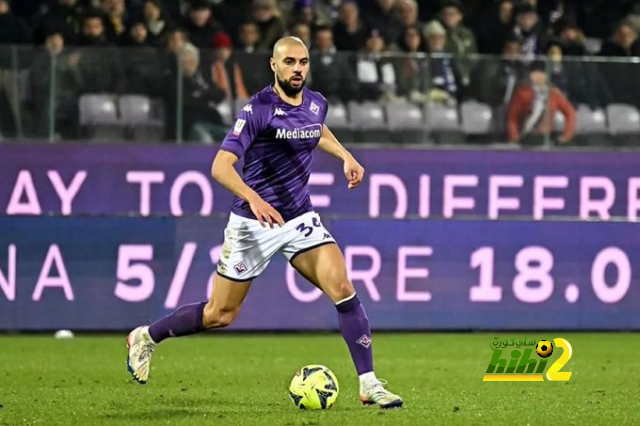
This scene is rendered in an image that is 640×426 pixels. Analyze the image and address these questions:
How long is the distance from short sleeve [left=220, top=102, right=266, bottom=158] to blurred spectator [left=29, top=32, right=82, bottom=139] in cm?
628

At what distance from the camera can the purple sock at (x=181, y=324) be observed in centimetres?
896

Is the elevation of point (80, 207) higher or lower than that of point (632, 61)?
lower

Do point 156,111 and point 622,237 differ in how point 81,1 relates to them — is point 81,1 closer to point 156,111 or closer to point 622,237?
point 156,111

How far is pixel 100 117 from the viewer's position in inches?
578

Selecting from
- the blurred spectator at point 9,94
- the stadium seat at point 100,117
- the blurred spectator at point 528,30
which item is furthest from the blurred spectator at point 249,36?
the blurred spectator at point 528,30

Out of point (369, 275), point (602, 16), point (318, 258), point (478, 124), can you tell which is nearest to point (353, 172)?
point (318, 258)

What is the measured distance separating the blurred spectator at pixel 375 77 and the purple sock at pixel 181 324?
6455mm

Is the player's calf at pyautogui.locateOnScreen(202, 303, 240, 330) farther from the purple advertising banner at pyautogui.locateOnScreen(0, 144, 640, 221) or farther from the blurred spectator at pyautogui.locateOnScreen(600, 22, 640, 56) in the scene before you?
the blurred spectator at pyautogui.locateOnScreen(600, 22, 640, 56)

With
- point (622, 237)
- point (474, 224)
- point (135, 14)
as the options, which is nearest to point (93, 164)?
point (135, 14)

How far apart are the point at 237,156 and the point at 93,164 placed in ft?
21.3

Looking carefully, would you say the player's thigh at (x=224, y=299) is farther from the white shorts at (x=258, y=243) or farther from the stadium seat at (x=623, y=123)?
the stadium seat at (x=623, y=123)

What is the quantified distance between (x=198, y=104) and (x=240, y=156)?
255 inches

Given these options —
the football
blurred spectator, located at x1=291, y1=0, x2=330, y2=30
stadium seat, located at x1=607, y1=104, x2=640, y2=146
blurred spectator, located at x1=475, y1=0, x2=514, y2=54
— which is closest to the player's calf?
the football

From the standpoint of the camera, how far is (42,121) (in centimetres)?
1462
